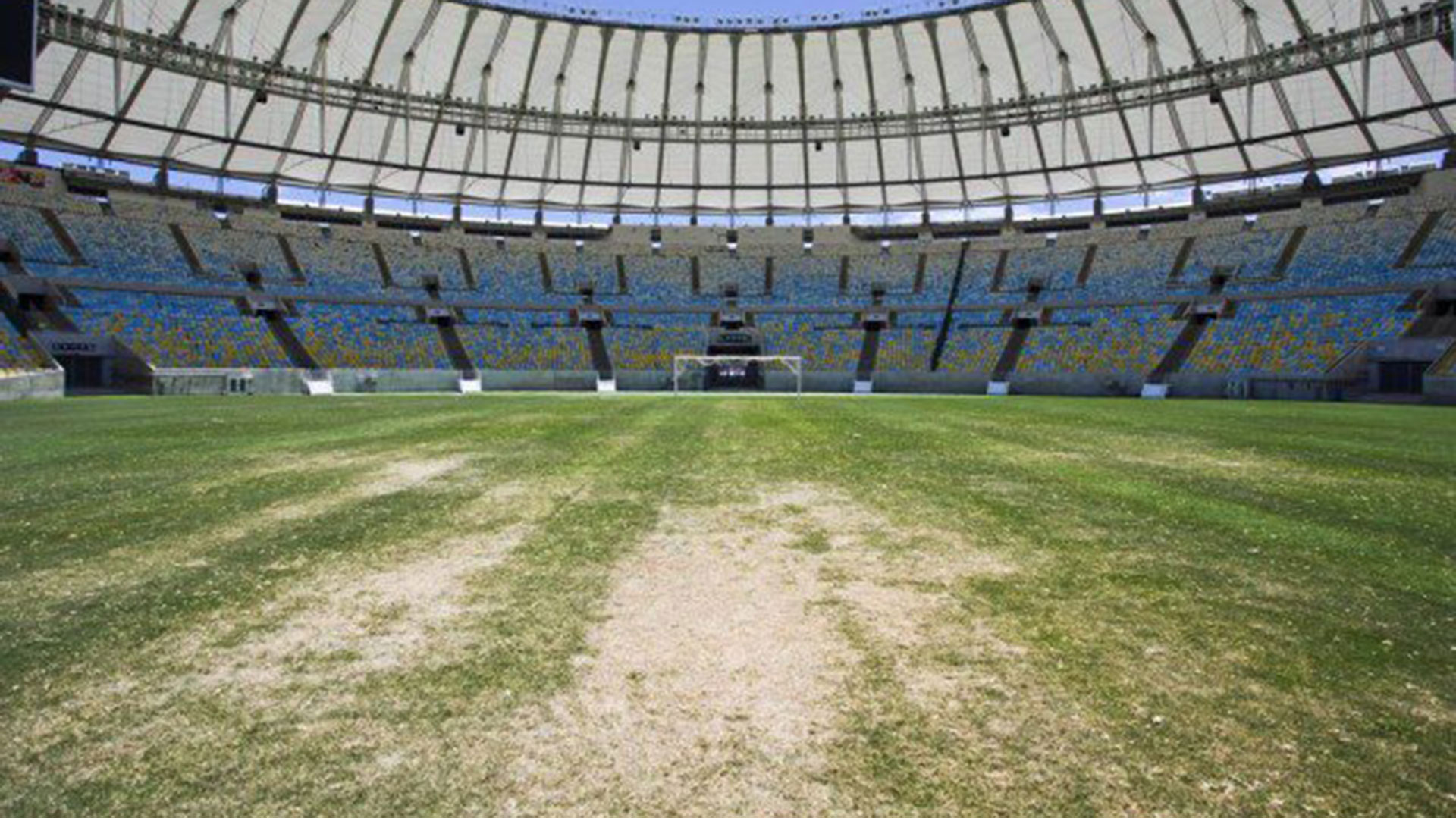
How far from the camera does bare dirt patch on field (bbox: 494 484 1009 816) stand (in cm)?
247

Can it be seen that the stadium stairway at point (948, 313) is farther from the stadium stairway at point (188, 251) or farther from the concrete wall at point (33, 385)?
the concrete wall at point (33, 385)

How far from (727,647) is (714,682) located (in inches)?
16.3

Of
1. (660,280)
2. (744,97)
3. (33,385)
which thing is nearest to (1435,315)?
(744,97)

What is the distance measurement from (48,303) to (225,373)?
36.1 ft

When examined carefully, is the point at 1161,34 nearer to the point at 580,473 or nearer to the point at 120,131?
the point at 580,473

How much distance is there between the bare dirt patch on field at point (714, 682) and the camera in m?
2.47

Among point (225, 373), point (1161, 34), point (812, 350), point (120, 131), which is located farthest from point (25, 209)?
point (1161, 34)

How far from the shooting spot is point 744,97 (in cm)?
4775

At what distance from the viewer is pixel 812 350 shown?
168ft

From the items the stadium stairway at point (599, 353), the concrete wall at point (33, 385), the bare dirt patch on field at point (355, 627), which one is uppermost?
the stadium stairway at point (599, 353)

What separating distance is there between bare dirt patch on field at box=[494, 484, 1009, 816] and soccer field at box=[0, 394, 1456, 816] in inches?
0.7

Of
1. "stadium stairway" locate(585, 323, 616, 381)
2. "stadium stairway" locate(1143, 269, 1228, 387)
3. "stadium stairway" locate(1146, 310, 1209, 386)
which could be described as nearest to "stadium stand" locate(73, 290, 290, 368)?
"stadium stairway" locate(585, 323, 616, 381)

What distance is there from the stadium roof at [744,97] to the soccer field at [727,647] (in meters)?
37.5

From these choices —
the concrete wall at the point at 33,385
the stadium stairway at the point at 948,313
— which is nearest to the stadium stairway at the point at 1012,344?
the stadium stairway at the point at 948,313
